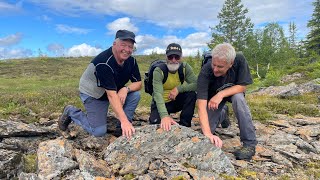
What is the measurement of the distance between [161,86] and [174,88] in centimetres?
61

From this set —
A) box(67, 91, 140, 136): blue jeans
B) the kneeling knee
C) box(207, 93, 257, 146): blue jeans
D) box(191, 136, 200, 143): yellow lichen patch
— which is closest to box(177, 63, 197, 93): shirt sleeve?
box(207, 93, 257, 146): blue jeans

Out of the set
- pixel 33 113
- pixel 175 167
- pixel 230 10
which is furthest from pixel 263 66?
pixel 175 167

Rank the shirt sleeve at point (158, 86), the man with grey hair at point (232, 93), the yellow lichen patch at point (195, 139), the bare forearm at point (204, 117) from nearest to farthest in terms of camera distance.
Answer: the yellow lichen patch at point (195, 139)
the bare forearm at point (204, 117)
the man with grey hair at point (232, 93)
the shirt sleeve at point (158, 86)

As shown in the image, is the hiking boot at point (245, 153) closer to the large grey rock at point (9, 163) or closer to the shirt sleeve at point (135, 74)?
the shirt sleeve at point (135, 74)

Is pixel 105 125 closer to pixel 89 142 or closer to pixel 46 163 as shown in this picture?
pixel 89 142

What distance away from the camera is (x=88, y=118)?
8242mm

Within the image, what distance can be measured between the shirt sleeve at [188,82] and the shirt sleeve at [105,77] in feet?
6.13

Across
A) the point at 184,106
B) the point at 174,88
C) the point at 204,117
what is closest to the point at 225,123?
the point at 184,106

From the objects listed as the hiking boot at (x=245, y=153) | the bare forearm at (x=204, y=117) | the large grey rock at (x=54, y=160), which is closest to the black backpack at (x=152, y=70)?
the bare forearm at (x=204, y=117)

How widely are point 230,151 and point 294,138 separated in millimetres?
2331

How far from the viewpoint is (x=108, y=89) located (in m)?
7.53

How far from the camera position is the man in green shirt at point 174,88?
7.93 metres

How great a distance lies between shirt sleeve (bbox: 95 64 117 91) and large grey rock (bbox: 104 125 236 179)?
131 centimetres

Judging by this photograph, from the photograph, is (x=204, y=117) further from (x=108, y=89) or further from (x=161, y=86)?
(x=108, y=89)
